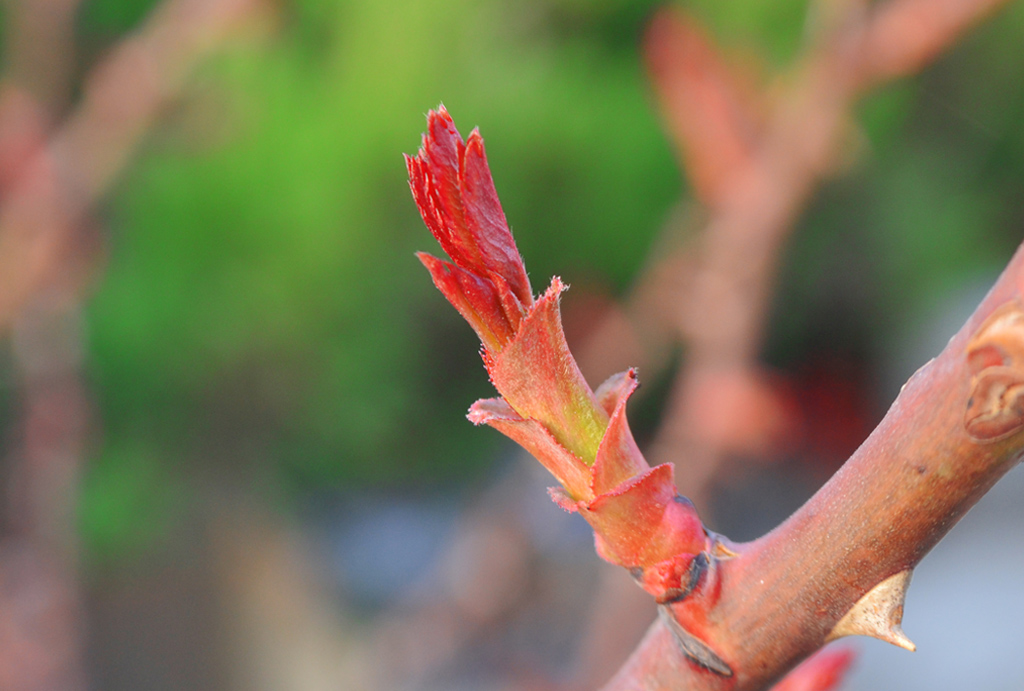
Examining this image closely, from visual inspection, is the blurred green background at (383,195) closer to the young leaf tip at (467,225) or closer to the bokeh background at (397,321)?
the bokeh background at (397,321)

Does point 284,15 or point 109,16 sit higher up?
point 109,16

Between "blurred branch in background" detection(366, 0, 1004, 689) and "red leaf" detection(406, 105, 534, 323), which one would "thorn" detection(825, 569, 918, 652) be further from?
"blurred branch in background" detection(366, 0, 1004, 689)

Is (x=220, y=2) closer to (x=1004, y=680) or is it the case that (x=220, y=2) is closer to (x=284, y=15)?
(x=284, y=15)

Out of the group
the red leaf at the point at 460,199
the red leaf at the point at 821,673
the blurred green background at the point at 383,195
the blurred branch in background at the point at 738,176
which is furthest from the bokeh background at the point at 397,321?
the red leaf at the point at 460,199

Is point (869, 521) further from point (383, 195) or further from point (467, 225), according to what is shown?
point (383, 195)

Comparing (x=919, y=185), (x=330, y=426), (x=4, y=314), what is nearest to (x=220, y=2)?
(x=4, y=314)

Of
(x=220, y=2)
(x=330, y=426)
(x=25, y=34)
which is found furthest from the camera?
(x=330, y=426)
